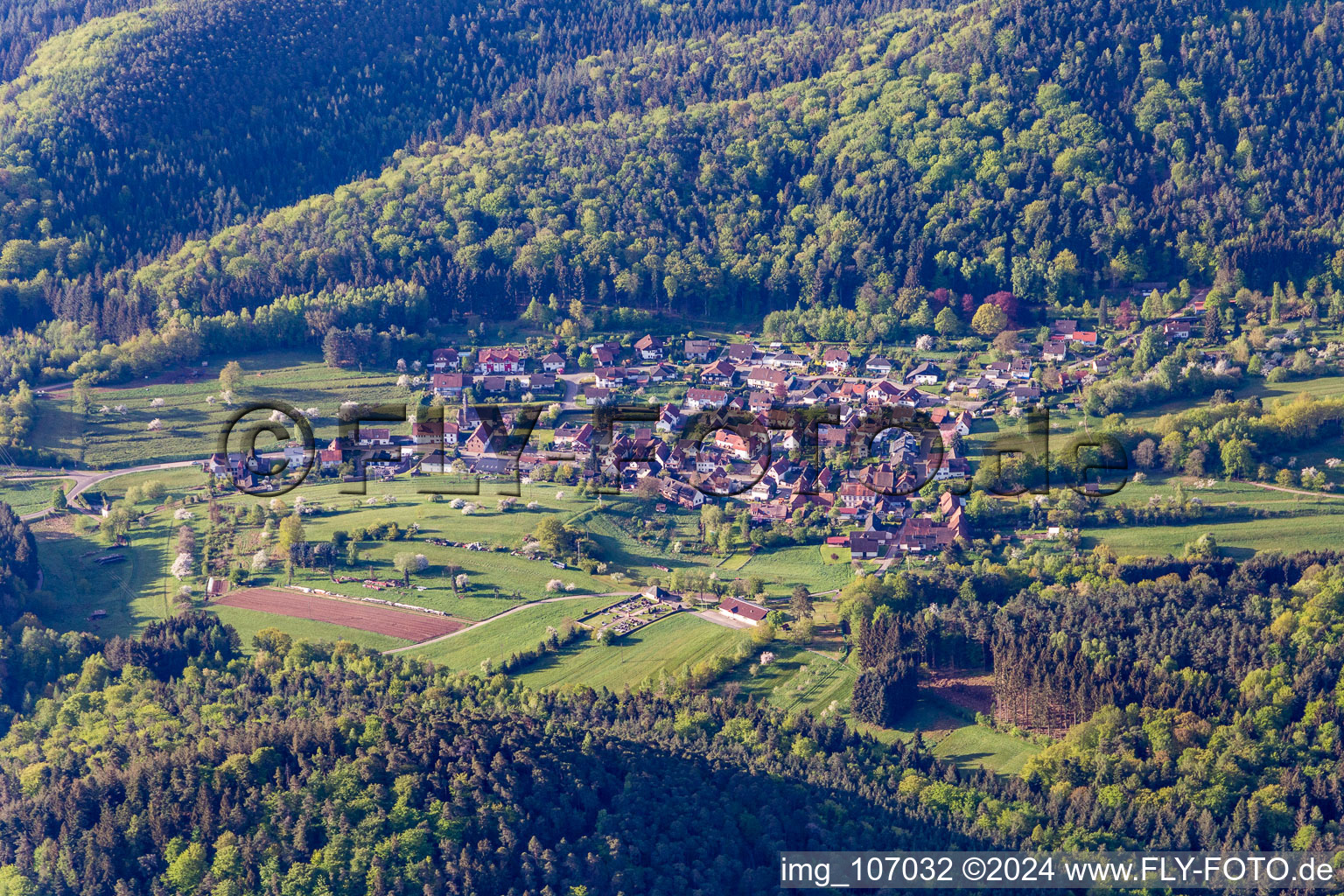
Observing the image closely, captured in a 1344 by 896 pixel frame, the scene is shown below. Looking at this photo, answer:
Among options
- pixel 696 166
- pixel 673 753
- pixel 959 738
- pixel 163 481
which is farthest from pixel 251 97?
pixel 959 738

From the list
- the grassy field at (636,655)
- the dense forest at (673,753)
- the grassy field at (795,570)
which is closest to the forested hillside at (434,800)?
the dense forest at (673,753)

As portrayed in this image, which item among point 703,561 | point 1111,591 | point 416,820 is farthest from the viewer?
point 703,561

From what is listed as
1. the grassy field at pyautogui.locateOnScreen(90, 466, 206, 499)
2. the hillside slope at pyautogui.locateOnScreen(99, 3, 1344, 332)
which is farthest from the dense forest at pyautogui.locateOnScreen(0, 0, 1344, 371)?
the grassy field at pyautogui.locateOnScreen(90, 466, 206, 499)

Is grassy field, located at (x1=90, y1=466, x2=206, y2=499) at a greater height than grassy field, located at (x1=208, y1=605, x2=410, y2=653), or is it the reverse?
grassy field, located at (x1=90, y1=466, x2=206, y2=499)

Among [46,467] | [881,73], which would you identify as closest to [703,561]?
[46,467]

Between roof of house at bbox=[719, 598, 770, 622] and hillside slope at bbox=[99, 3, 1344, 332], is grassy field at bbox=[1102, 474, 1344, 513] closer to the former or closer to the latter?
roof of house at bbox=[719, 598, 770, 622]

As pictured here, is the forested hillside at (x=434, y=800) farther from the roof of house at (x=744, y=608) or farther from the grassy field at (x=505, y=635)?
the roof of house at (x=744, y=608)

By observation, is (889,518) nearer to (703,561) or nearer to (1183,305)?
(703,561)

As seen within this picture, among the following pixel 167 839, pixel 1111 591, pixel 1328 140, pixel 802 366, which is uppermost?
pixel 1328 140
